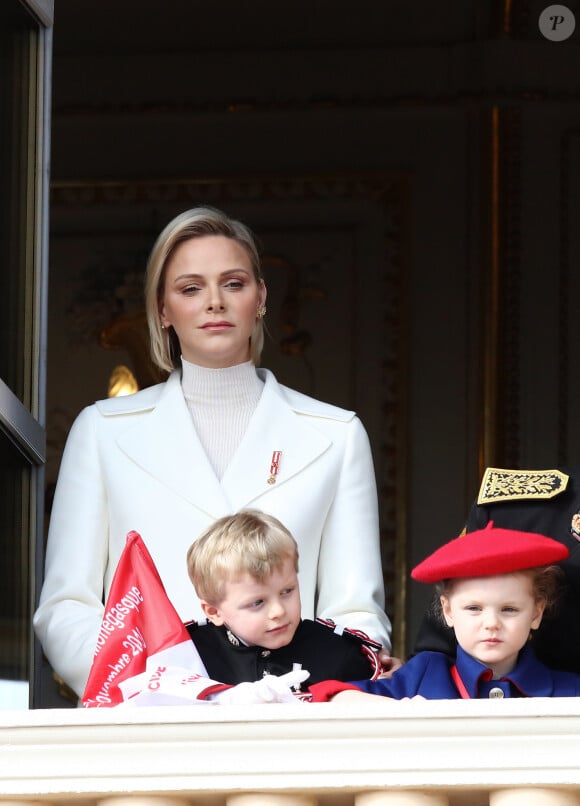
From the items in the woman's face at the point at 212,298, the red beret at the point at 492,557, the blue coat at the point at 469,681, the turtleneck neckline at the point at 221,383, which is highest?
the woman's face at the point at 212,298

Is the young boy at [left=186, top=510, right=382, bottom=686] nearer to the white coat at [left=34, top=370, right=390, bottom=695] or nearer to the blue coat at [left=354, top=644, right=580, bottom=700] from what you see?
the blue coat at [left=354, top=644, right=580, bottom=700]

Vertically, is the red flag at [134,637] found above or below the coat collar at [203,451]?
below

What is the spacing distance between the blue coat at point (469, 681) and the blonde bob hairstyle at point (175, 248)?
0.83m

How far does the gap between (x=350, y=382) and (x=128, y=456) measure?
9.42 feet

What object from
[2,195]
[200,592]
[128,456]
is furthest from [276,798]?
[2,195]

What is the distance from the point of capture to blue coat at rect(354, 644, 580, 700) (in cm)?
331

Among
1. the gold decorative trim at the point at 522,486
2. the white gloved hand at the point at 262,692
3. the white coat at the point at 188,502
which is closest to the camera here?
the white gloved hand at the point at 262,692

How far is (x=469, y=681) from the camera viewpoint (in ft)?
10.9

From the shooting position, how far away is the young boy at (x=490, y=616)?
10.7ft

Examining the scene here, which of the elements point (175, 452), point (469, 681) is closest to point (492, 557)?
point (469, 681)

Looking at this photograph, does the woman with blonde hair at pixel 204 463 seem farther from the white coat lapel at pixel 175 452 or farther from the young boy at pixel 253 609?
the young boy at pixel 253 609

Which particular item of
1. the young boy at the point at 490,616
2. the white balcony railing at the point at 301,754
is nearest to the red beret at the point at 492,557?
the young boy at the point at 490,616

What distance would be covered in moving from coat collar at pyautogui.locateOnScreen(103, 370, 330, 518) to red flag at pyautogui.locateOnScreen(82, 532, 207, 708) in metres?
0.54

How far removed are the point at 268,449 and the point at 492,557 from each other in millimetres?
793
